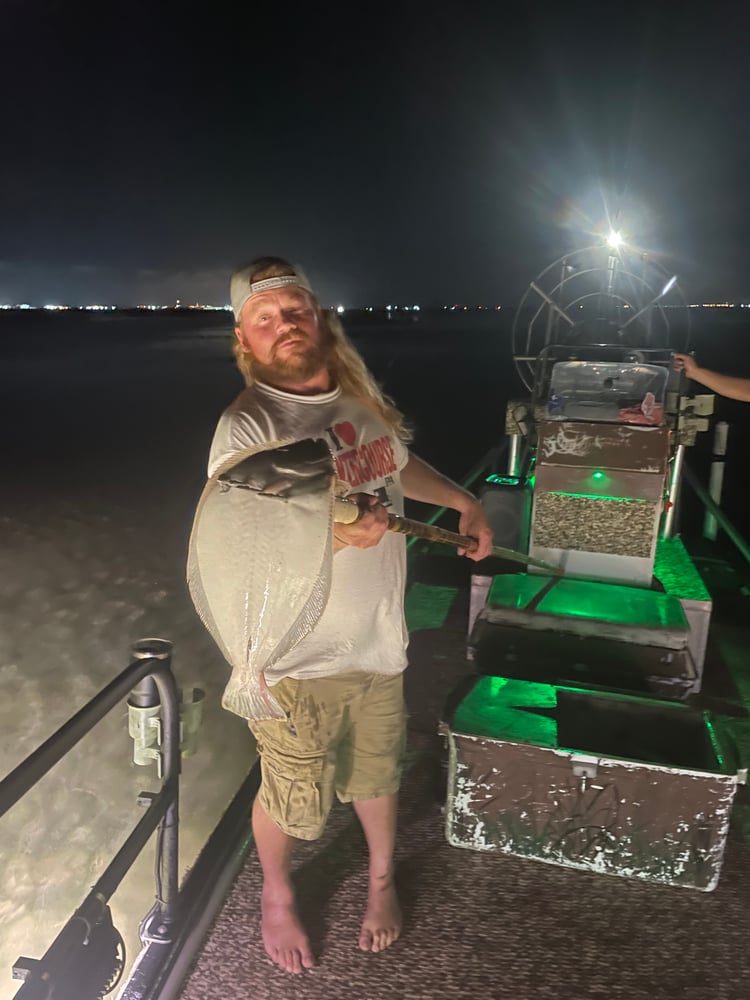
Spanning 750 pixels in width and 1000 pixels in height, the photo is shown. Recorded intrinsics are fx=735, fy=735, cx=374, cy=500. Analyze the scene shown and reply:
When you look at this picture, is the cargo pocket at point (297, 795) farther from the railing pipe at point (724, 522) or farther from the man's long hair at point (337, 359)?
the railing pipe at point (724, 522)

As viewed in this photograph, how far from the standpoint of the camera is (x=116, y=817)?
3441 mm

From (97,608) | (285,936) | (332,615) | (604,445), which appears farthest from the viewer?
(97,608)

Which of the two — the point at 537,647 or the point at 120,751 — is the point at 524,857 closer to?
the point at 537,647

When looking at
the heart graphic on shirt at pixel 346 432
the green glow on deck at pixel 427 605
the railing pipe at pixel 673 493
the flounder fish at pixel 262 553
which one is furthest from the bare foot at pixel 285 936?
the railing pipe at pixel 673 493

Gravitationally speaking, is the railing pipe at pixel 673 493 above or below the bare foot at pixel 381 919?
above

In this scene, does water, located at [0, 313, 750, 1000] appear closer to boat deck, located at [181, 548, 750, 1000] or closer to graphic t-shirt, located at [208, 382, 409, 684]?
boat deck, located at [181, 548, 750, 1000]

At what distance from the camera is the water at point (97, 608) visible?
316 centimetres

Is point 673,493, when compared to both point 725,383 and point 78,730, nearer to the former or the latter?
point 725,383

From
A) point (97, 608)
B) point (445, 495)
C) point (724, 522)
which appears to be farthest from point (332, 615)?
point (97, 608)

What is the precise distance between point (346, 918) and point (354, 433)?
1.60 meters

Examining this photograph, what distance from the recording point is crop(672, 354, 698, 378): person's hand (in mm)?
3816

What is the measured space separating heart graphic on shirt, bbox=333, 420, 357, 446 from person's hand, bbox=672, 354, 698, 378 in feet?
8.48

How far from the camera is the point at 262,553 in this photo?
1597mm

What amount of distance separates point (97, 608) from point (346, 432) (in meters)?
4.91
